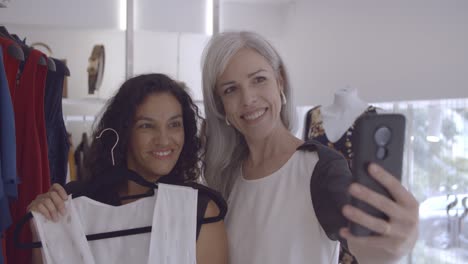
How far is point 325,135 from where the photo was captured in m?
2.25

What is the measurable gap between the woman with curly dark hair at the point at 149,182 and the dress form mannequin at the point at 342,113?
114 centimetres

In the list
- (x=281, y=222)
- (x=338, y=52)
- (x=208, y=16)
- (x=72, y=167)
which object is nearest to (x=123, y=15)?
(x=208, y=16)

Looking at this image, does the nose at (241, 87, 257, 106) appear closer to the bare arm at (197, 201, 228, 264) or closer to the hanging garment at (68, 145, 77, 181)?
the bare arm at (197, 201, 228, 264)

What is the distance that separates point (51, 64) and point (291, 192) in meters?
0.92

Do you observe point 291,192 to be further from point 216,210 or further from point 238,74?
point 238,74

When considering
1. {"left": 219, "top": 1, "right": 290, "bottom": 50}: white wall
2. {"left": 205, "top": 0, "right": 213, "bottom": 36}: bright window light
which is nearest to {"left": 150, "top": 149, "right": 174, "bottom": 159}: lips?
{"left": 205, "top": 0, "right": 213, "bottom": 36}: bright window light

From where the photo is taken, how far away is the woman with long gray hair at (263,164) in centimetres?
96

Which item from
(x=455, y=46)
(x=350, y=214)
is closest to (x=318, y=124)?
(x=455, y=46)

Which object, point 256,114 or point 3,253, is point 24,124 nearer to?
point 3,253

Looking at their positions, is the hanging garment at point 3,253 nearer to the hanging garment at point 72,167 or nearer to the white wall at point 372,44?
the white wall at point 372,44

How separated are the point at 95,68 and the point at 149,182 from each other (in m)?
1.95

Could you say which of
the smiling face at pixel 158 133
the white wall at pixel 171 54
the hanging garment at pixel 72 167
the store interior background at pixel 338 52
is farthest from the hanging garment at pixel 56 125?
the white wall at pixel 171 54

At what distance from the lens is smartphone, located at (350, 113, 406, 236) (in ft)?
1.93

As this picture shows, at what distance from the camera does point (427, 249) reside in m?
2.31
